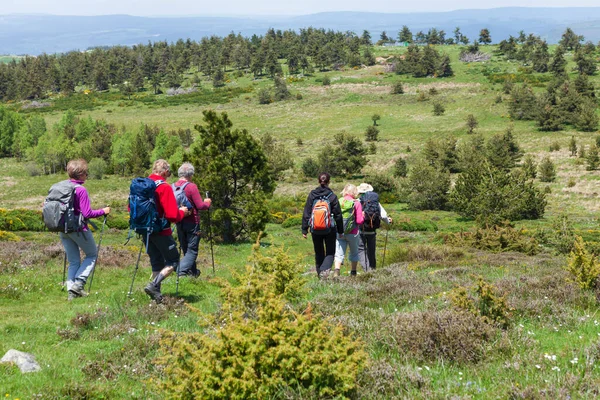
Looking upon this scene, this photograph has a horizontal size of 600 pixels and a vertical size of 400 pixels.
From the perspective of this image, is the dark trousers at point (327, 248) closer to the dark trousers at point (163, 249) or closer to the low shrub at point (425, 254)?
the dark trousers at point (163, 249)

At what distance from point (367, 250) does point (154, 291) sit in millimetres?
5316

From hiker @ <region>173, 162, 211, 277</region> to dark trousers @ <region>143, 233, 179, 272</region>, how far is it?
1.44 m

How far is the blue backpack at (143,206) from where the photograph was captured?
7.34 metres

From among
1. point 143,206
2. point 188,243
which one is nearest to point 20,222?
point 188,243

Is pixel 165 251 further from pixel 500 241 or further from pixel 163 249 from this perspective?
pixel 500 241

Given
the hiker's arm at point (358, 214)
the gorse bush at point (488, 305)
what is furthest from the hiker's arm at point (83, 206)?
the gorse bush at point (488, 305)

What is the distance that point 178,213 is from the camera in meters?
7.76

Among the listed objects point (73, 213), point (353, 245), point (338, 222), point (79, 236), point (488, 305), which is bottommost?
point (353, 245)

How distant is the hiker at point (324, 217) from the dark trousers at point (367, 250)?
1.64 meters

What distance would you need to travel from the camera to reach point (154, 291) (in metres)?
7.78

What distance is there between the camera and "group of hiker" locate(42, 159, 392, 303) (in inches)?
297

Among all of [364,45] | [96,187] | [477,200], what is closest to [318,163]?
[96,187]

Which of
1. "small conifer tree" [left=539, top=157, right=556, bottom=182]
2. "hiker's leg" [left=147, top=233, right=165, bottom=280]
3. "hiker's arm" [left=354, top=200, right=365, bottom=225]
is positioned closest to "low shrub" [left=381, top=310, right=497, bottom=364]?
"hiker's leg" [left=147, top=233, right=165, bottom=280]

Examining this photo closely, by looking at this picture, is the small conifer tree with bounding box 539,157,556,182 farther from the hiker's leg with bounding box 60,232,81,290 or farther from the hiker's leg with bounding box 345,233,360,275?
the hiker's leg with bounding box 60,232,81,290
